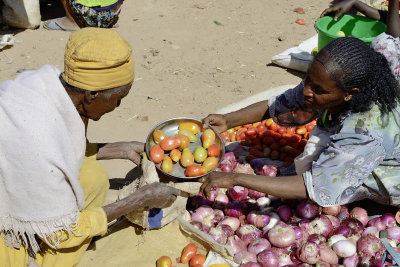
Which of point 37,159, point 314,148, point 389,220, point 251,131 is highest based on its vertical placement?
point 37,159

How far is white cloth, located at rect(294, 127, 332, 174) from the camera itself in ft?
9.25

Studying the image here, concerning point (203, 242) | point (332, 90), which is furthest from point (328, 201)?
point (203, 242)

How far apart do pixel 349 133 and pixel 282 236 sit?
0.79 metres

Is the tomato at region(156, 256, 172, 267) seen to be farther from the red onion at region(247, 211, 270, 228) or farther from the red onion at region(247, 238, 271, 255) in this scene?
the red onion at region(247, 211, 270, 228)

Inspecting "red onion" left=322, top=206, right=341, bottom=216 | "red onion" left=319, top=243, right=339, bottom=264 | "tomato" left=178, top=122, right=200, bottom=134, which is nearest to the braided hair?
"red onion" left=322, top=206, right=341, bottom=216

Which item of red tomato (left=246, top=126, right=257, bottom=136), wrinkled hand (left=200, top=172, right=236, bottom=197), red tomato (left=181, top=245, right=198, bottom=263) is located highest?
wrinkled hand (left=200, top=172, right=236, bottom=197)

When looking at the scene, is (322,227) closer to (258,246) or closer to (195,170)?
(258,246)

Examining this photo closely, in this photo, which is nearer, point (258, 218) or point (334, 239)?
point (334, 239)

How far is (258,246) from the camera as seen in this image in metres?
2.82

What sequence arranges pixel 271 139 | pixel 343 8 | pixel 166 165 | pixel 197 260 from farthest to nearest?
pixel 343 8
pixel 271 139
pixel 166 165
pixel 197 260

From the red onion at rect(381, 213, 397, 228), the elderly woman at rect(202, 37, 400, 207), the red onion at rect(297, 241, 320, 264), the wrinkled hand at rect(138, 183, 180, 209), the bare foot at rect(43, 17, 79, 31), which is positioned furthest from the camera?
the bare foot at rect(43, 17, 79, 31)

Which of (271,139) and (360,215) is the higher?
(360,215)

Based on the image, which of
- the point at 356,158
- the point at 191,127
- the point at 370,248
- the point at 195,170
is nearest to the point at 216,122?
the point at 191,127

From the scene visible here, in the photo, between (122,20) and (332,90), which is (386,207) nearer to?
(332,90)
